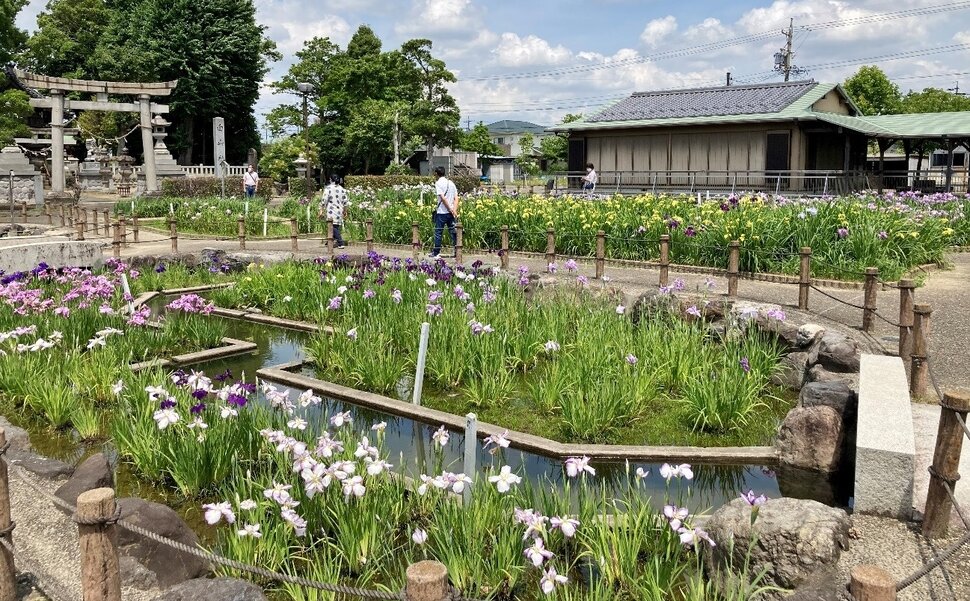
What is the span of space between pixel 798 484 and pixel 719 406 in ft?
2.95

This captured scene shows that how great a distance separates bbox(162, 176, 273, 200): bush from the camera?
30295 millimetres

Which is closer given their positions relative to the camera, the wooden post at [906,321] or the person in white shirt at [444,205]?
the wooden post at [906,321]

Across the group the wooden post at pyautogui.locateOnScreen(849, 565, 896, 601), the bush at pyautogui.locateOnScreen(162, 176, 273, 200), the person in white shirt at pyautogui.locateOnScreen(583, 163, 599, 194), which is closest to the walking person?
the person in white shirt at pyautogui.locateOnScreen(583, 163, 599, 194)

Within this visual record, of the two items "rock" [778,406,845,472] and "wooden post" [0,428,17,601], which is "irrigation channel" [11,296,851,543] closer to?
"rock" [778,406,845,472]

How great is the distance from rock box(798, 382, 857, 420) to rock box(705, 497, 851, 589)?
5.45ft

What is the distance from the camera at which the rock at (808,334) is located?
7.00 m

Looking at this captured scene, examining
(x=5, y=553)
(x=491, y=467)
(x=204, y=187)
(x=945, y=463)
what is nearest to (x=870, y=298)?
(x=945, y=463)

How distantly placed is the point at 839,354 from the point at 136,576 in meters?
5.38

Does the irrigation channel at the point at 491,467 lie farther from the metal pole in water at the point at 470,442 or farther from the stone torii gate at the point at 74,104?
the stone torii gate at the point at 74,104

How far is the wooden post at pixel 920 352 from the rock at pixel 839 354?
1.49 ft

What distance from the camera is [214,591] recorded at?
2.92 m

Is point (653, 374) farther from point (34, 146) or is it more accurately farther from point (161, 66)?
point (34, 146)

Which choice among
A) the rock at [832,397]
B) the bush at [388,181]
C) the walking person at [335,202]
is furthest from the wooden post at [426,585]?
the bush at [388,181]

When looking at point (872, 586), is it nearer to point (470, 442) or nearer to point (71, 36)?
point (470, 442)
